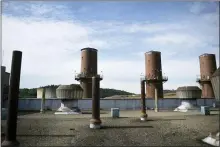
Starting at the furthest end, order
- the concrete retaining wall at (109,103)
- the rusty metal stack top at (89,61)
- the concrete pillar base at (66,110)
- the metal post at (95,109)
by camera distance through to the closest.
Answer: the rusty metal stack top at (89,61) → the concrete retaining wall at (109,103) → the concrete pillar base at (66,110) → the metal post at (95,109)

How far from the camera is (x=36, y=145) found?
24.3ft

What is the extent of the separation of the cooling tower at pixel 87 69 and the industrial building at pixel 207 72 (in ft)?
62.3

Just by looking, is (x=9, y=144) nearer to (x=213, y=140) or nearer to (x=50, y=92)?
(x=213, y=140)

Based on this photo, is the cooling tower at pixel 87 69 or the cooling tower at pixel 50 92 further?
the cooling tower at pixel 50 92

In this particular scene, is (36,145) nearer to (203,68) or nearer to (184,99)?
(184,99)

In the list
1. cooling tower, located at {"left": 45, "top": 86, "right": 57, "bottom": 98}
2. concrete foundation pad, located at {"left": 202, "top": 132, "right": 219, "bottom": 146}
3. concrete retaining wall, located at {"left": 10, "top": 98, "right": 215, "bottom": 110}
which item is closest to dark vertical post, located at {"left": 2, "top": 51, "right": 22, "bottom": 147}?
concrete foundation pad, located at {"left": 202, "top": 132, "right": 219, "bottom": 146}

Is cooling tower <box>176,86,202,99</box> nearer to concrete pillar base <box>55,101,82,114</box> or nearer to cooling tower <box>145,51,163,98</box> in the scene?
cooling tower <box>145,51,163,98</box>

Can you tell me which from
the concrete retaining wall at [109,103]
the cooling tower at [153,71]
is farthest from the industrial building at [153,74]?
the concrete retaining wall at [109,103]

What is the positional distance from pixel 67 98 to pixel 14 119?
15.2 metres

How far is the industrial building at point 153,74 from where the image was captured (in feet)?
115

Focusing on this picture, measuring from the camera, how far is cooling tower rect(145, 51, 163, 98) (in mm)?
35250

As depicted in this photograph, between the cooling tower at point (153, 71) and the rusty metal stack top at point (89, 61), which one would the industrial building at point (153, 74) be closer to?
the cooling tower at point (153, 71)

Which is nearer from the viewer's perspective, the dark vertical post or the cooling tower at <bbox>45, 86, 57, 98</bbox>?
the dark vertical post

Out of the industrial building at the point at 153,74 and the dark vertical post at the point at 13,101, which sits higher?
the industrial building at the point at 153,74
